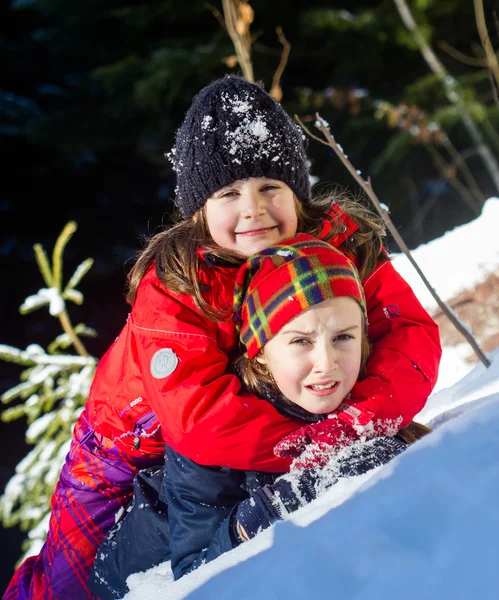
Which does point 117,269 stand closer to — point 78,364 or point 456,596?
point 78,364

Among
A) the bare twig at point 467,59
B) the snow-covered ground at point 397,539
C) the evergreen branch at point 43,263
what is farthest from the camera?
the bare twig at point 467,59

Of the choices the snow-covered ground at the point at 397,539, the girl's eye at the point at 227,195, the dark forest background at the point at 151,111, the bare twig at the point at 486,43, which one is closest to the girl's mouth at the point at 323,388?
the snow-covered ground at the point at 397,539

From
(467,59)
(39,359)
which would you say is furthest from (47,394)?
(467,59)

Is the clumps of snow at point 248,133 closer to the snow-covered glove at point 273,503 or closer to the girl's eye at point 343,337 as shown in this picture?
the girl's eye at point 343,337

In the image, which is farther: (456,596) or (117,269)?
(117,269)

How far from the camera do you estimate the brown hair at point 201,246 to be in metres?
1.96

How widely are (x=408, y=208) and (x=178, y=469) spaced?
326 inches

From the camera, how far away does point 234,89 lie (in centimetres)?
219

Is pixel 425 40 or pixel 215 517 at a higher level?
pixel 425 40

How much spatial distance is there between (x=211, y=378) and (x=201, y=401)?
0.31 feet

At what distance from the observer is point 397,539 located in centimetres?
98

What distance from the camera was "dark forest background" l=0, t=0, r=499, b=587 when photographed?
7105 millimetres

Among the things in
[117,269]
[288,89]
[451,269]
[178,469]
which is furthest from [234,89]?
[117,269]

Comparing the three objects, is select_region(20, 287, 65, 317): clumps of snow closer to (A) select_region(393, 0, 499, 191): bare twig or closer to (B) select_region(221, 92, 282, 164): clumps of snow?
(B) select_region(221, 92, 282, 164): clumps of snow
